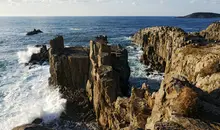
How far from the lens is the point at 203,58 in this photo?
27.4 metres

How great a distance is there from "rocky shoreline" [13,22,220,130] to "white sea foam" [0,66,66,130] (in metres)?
2.00

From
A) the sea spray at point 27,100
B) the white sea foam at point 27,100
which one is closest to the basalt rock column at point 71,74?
the sea spray at point 27,100

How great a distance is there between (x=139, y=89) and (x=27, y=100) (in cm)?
2469

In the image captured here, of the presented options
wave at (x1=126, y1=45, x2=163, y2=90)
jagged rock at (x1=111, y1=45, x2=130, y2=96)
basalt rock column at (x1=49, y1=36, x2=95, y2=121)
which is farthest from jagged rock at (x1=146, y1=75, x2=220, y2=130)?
wave at (x1=126, y1=45, x2=163, y2=90)

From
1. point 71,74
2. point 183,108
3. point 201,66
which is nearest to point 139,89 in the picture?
point 201,66

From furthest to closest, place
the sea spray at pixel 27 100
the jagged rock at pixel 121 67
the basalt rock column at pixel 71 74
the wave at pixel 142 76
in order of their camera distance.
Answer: the wave at pixel 142 76 < the jagged rock at pixel 121 67 < the basalt rock column at pixel 71 74 < the sea spray at pixel 27 100

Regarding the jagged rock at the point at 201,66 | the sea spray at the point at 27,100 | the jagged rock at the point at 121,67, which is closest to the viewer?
the jagged rock at the point at 201,66

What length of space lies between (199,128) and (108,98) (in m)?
20.0

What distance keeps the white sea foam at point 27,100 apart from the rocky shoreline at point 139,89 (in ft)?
6.57

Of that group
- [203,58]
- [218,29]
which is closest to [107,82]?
[203,58]

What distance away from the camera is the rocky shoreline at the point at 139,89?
14.4 meters

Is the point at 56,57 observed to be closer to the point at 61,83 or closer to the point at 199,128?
the point at 61,83

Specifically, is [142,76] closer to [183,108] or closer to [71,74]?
[71,74]

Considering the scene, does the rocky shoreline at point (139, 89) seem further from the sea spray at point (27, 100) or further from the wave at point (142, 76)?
the wave at point (142, 76)
